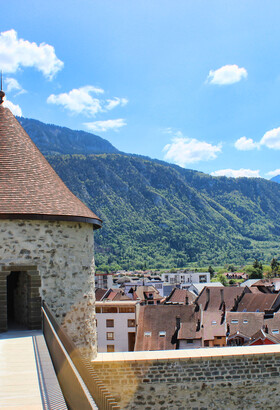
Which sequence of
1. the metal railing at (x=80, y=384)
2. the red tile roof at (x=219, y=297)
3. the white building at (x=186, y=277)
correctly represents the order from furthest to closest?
the white building at (x=186, y=277) < the red tile roof at (x=219, y=297) < the metal railing at (x=80, y=384)

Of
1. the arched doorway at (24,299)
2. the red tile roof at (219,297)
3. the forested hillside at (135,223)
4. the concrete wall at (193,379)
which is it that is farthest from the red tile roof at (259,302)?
the forested hillside at (135,223)

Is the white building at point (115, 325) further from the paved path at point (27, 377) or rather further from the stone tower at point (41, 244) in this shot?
the paved path at point (27, 377)

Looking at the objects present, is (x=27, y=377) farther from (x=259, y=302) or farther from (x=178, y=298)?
(x=178, y=298)

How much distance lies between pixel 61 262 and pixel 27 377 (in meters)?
3.62

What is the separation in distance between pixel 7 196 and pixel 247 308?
144 ft

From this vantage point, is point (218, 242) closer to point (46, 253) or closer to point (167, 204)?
point (167, 204)

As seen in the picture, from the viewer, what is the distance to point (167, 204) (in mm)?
195750

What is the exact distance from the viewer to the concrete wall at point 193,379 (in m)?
7.70

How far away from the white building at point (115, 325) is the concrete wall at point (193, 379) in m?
25.9

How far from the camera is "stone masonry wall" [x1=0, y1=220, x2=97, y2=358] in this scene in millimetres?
8008

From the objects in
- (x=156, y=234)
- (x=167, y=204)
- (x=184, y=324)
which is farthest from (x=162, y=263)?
(x=184, y=324)

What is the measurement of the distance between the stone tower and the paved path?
1.34 m

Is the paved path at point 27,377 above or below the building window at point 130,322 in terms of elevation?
above

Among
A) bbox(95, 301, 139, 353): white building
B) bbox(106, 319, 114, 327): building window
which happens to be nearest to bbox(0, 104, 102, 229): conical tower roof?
bbox(95, 301, 139, 353): white building
